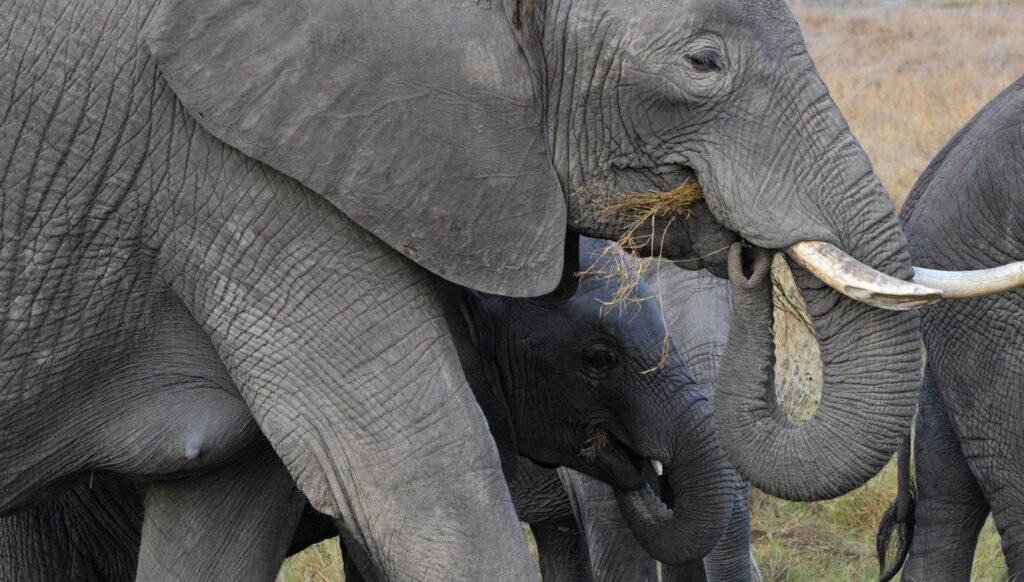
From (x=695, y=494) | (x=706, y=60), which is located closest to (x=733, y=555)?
(x=695, y=494)

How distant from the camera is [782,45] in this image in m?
3.31

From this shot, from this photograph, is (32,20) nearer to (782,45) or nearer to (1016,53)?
(782,45)

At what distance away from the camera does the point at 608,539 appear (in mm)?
5121

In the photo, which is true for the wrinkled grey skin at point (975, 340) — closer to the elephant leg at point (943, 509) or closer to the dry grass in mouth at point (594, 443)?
the elephant leg at point (943, 509)

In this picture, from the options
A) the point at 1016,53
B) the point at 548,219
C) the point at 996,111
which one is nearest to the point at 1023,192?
the point at 996,111

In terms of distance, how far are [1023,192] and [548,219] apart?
1.85 metres

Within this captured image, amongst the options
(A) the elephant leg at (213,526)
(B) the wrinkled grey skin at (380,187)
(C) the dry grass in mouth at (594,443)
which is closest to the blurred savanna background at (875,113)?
(B) the wrinkled grey skin at (380,187)

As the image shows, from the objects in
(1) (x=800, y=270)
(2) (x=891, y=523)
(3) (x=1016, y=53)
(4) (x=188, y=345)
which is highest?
(1) (x=800, y=270)

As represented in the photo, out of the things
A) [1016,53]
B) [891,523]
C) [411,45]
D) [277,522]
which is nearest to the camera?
[411,45]

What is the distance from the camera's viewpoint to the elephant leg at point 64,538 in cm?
430

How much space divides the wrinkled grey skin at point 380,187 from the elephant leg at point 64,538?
100cm

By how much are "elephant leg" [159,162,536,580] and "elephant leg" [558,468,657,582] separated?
71.6 inches

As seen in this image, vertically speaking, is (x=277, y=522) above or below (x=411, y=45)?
below

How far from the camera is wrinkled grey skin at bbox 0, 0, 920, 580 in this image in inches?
126
